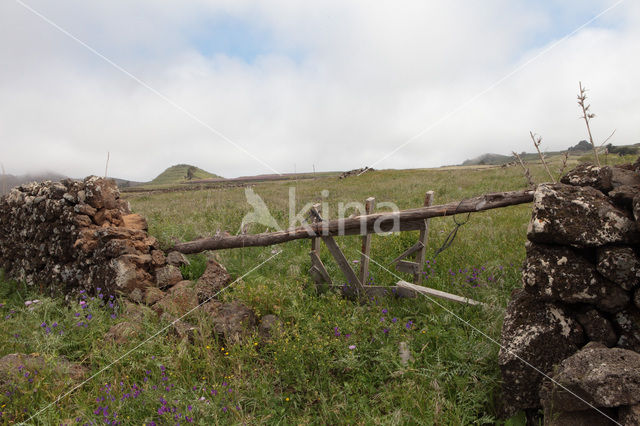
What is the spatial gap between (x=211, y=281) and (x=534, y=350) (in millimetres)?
4988

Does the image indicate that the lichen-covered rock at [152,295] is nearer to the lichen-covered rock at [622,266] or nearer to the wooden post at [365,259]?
the wooden post at [365,259]

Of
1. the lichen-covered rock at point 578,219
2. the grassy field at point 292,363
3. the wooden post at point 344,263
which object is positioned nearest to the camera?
the lichen-covered rock at point 578,219

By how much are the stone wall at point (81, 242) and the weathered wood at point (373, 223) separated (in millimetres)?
939

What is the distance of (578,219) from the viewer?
337cm

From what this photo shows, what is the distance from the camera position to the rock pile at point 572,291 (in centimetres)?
314

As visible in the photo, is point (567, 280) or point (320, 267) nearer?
point (567, 280)

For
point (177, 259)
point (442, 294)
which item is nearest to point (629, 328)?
point (442, 294)

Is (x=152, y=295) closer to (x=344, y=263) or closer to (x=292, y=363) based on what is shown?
(x=292, y=363)

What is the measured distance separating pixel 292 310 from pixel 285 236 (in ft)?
5.59

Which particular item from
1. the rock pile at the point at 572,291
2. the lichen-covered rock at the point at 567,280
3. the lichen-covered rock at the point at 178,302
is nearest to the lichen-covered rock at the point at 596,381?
the rock pile at the point at 572,291

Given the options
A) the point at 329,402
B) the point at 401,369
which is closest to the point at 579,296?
the point at 401,369

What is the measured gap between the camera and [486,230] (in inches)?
348

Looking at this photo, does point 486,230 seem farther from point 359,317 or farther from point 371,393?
point 371,393

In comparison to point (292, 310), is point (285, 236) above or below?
above
